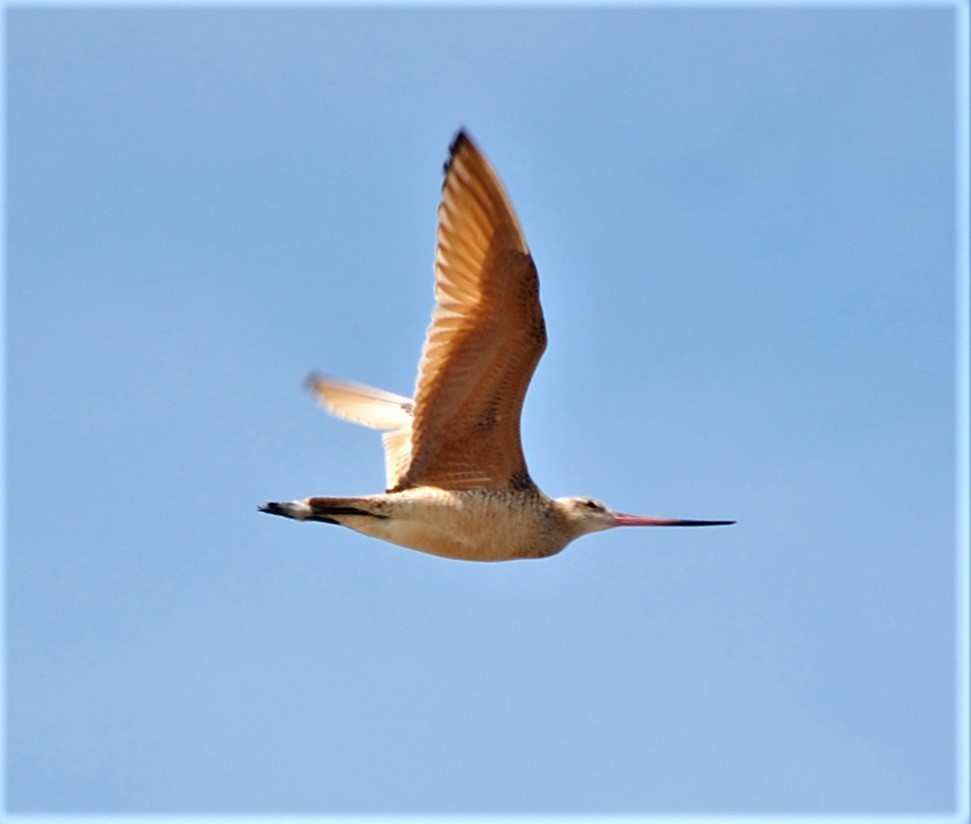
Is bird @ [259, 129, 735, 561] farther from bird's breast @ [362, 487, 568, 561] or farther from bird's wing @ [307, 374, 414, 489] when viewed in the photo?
bird's wing @ [307, 374, 414, 489]

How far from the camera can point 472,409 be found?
914 cm

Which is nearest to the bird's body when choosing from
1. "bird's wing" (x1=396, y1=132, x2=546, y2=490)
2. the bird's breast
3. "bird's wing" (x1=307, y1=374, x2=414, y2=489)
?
the bird's breast

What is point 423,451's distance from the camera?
9.28m

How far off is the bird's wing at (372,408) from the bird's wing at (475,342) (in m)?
1.43

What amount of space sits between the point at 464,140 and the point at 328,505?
6.56 ft

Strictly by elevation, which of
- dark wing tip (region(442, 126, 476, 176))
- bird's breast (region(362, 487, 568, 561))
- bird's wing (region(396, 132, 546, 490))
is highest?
dark wing tip (region(442, 126, 476, 176))

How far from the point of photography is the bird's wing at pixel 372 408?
10953 mm

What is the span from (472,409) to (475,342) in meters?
0.40

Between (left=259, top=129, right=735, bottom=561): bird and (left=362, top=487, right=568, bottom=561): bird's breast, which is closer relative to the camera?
(left=259, top=129, right=735, bottom=561): bird

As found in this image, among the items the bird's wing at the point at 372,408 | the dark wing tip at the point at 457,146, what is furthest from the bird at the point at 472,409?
the bird's wing at the point at 372,408

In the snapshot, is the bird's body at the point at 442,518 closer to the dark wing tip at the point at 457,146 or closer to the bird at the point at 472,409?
the bird at the point at 472,409

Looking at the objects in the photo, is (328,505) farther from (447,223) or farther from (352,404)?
(352,404)

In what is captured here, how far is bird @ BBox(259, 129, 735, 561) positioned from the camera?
8.66 meters

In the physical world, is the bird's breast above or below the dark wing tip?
below
